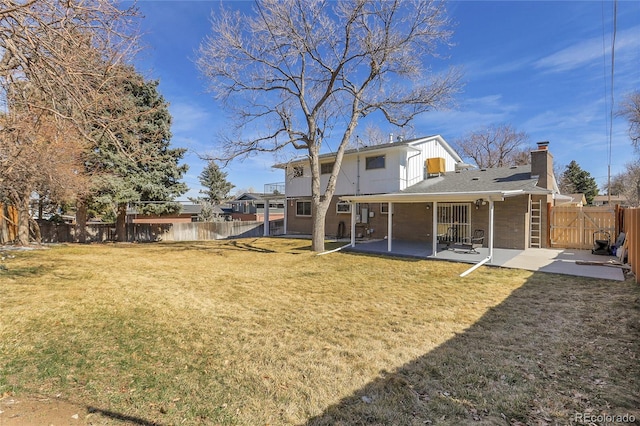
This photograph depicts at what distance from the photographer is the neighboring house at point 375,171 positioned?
15.7 metres

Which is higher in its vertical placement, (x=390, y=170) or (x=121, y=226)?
(x=390, y=170)

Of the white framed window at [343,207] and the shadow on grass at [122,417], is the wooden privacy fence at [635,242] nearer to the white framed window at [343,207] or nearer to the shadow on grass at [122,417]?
the shadow on grass at [122,417]

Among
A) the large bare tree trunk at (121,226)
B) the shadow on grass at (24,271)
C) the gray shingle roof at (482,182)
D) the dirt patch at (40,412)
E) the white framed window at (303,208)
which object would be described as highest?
the gray shingle roof at (482,182)

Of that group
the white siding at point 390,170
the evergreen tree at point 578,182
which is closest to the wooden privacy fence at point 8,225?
the white siding at point 390,170

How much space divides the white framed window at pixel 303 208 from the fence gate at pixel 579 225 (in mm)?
13221

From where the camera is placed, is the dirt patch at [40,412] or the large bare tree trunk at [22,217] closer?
the dirt patch at [40,412]

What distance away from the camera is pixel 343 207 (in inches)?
715

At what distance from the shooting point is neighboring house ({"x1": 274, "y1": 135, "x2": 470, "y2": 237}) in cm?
1568

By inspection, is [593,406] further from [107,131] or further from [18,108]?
[18,108]

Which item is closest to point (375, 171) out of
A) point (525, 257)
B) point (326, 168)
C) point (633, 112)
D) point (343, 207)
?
point (343, 207)

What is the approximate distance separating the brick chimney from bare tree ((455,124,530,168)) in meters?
21.8

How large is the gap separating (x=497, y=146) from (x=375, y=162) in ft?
77.9

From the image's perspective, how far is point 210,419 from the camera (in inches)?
98.9

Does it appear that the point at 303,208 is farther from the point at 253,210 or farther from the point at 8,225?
the point at 253,210
